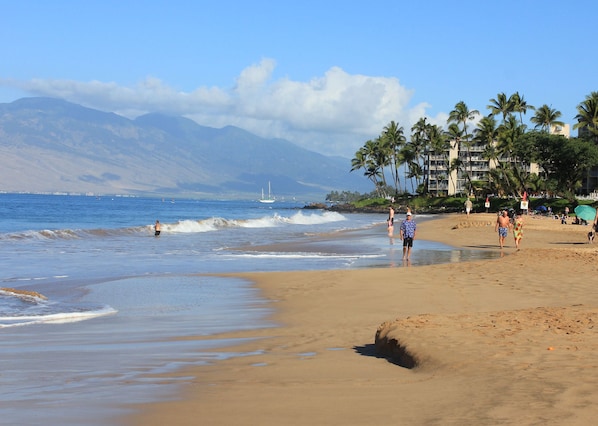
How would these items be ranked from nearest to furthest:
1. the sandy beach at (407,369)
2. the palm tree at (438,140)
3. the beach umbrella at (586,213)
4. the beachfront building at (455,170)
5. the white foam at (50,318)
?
the sandy beach at (407,369)
the white foam at (50,318)
the beach umbrella at (586,213)
the palm tree at (438,140)
the beachfront building at (455,170)

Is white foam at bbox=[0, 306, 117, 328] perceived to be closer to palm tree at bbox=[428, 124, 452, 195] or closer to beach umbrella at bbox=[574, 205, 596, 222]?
beach umbrella at bbox=[574, 205, 596, 222]

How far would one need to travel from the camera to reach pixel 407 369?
286 inches

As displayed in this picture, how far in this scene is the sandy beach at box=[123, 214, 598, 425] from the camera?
5328 millimetres

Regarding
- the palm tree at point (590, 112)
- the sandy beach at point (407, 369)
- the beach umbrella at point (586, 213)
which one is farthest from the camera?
the palm tree at point (590, 112)

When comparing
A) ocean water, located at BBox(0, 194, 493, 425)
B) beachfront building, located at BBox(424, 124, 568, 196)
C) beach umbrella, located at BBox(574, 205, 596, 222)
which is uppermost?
beachfront building, located at BBox(424, 124, 568, 196)

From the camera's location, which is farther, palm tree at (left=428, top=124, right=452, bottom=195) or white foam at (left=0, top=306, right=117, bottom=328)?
palm tree at (left=428, top=124, right=452, bottom=195)

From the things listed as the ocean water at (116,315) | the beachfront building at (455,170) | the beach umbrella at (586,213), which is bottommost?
the ocean water at (116,315)

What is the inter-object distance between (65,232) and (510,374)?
3868 cm

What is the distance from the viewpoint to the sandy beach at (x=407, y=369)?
5.33 metres

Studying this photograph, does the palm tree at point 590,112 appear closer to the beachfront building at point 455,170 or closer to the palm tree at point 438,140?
the palm tree at point 438,140

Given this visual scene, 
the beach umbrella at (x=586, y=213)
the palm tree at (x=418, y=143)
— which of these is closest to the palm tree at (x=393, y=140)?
the palm tree at (x=418, y=143)

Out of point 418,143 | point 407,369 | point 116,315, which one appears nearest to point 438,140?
point 418,143

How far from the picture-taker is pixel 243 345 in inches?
358

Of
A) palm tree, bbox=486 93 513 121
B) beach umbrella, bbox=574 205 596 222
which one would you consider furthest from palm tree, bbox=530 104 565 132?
beach umbrella, bbox=574 205 596 222
